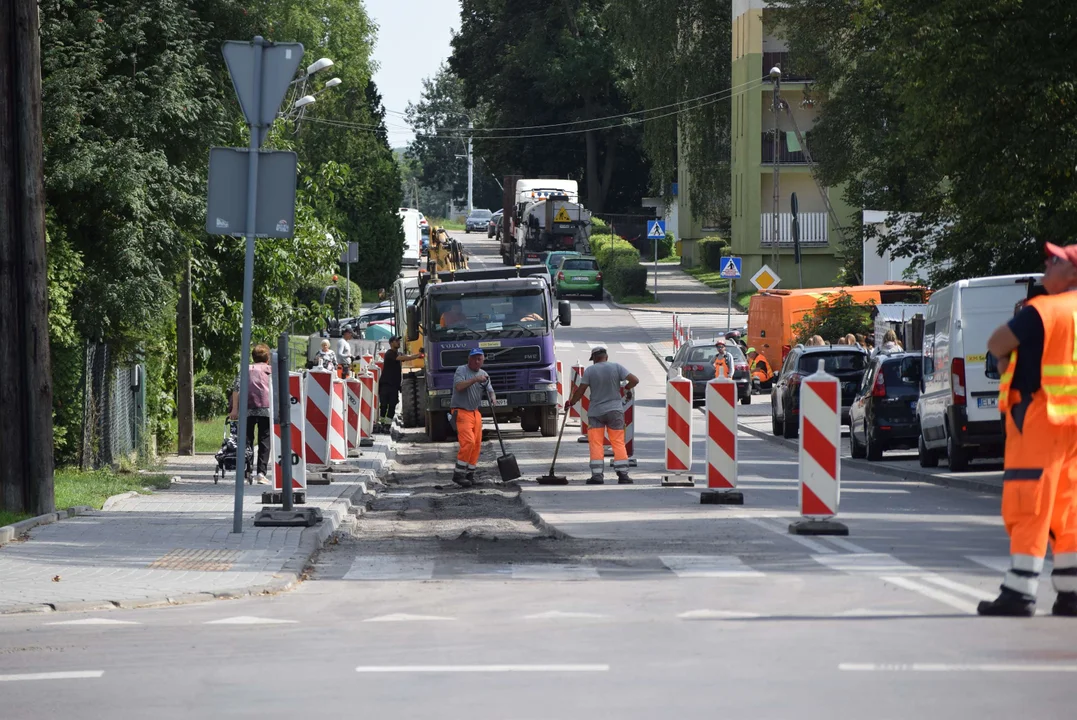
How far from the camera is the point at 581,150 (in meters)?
96.0

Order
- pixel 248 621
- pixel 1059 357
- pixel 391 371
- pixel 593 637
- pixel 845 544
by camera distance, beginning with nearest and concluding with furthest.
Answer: pixel 593 637 → pixel 1059 357 → pixel 248 621 → pixel 845 544 → pixel 391 371

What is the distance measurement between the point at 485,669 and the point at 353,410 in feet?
A: 65.9

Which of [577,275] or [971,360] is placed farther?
[577,275]

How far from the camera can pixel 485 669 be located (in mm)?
7816

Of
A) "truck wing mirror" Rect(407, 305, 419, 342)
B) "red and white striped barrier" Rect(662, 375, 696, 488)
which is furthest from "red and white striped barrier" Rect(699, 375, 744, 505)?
"truck wing mirror" Rect(407, 305, 419, 342)

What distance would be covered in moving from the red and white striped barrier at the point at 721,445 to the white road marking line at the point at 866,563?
4.55 meters

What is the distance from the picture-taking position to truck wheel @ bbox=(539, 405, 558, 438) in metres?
31.6

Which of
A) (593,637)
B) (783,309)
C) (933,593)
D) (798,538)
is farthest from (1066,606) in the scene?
(783,309)

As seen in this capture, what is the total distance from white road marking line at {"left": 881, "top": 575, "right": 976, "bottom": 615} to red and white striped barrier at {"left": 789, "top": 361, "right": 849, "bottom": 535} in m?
2.53

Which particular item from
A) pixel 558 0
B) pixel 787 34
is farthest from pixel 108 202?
pixel 558 0

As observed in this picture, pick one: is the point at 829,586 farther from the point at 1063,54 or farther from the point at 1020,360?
the point at 1063,54

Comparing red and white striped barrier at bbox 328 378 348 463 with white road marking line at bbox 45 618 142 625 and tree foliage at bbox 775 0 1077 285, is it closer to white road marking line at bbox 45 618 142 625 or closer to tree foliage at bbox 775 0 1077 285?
tree foliage at bbox 775 0 1077 285

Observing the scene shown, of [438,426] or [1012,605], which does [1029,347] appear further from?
[438,426]

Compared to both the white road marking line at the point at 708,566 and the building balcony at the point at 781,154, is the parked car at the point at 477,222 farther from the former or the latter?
the white road marking line at the point at 708,566
